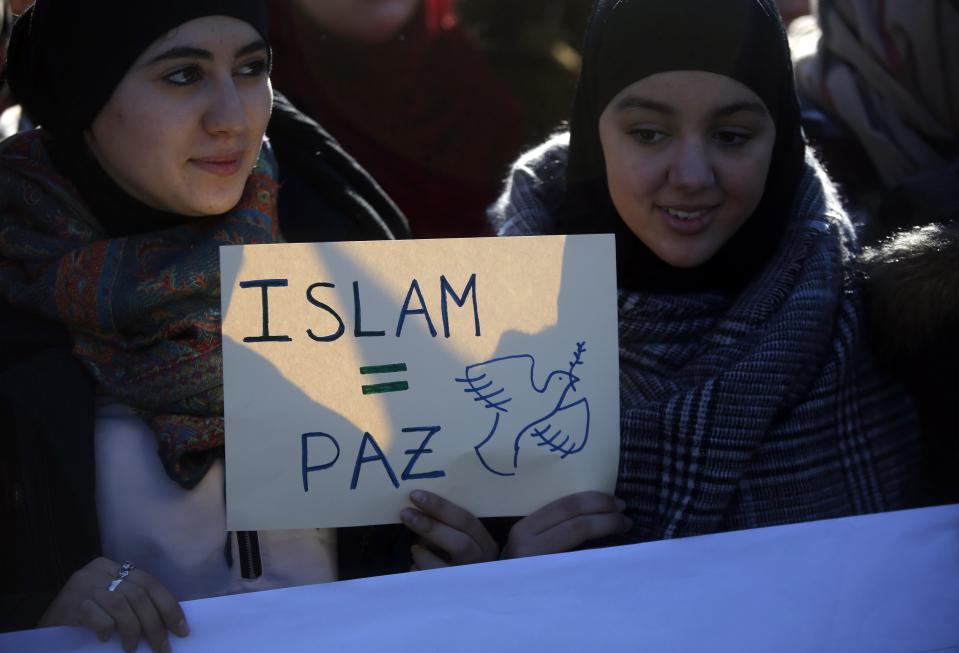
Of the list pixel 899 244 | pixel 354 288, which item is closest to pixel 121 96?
pixel 354 288

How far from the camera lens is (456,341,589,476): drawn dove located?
1346 mm

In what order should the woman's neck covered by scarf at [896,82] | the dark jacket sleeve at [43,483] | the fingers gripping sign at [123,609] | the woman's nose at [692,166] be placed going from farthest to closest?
the woman's neck covered by scarf at [896,82], the woman's nose at [692,166], the dark jacket sleeve at [43,483], the fingers gripping sign at [123,609]

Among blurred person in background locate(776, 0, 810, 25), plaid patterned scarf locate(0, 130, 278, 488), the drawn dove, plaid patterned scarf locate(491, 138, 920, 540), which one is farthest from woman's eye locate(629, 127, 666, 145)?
blurred person in background locate(776, 0, 810, 25)

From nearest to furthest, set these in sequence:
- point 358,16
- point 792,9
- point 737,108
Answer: point 737,108 → point 358,16 → point 792,9

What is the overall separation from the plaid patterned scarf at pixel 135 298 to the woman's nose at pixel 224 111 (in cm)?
19

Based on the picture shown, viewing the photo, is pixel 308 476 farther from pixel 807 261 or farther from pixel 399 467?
pixel 807 261

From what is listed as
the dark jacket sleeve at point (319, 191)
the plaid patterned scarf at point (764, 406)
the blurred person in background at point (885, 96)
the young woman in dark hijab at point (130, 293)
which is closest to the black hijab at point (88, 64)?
the young woman in dark hijab at point (130, 293)

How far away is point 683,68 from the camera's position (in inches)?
61.2

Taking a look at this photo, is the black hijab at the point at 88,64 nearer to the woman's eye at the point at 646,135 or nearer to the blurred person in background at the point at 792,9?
the woman's eye at the point at 646,135

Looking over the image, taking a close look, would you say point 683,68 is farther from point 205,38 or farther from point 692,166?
point 205,38

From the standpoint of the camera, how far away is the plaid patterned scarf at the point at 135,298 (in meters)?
1.51

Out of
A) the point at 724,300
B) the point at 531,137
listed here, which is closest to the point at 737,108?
the point at 724,300

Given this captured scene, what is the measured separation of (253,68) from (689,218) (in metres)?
0.75

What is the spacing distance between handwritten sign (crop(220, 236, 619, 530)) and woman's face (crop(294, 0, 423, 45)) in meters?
1.43
